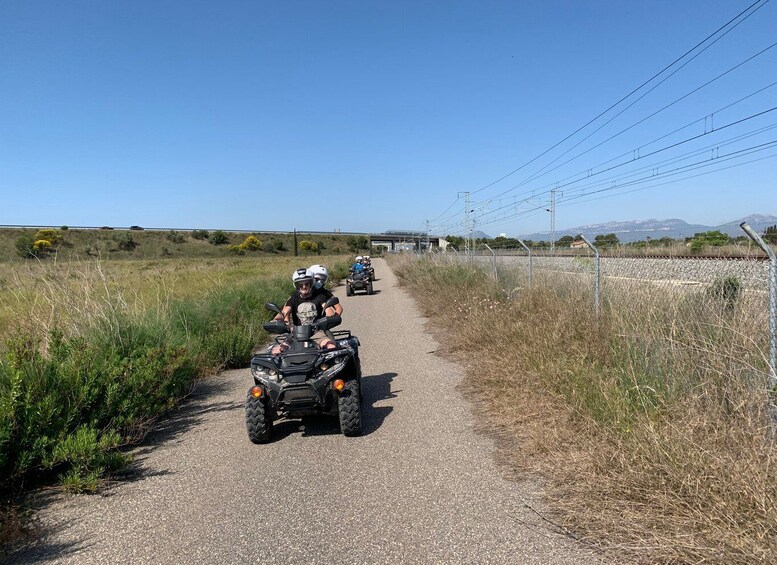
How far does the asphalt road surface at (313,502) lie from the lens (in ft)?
10.5

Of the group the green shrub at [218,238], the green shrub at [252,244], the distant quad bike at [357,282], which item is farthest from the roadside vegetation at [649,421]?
the green shrub at [218,238]

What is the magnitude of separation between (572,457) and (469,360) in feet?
14.7

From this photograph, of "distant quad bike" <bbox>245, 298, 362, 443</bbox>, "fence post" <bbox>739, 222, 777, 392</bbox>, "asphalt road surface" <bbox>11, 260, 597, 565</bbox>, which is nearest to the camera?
"asphalt road surface" <bbox>11, 260, 597, 565</bbox>

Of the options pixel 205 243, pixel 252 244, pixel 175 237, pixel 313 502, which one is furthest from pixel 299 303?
pixel 252 244

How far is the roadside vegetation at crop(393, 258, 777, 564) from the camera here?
2.77 meters

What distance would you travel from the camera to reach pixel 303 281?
20.5 feet

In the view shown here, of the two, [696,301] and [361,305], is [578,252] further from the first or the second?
[361,305]

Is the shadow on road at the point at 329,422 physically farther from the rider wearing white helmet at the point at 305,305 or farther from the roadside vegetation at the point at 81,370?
the roadside vegetation at the point at 81,370

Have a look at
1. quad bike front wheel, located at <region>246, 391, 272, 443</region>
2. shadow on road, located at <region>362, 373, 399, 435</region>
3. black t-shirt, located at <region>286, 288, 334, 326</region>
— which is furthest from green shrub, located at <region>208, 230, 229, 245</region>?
quad bike front wheel, located at <region>246, 391, 272, 443</region>

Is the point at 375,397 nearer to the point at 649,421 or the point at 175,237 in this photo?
the point at 649,421

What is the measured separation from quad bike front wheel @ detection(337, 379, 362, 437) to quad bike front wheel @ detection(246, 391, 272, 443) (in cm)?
70

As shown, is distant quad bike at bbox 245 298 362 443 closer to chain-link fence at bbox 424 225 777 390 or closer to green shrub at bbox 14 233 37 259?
chain-link fence at bbox 424 225 777 390

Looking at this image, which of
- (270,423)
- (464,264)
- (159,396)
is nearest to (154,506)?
(270,423)

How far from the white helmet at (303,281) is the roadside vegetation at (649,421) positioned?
7.72 feet
